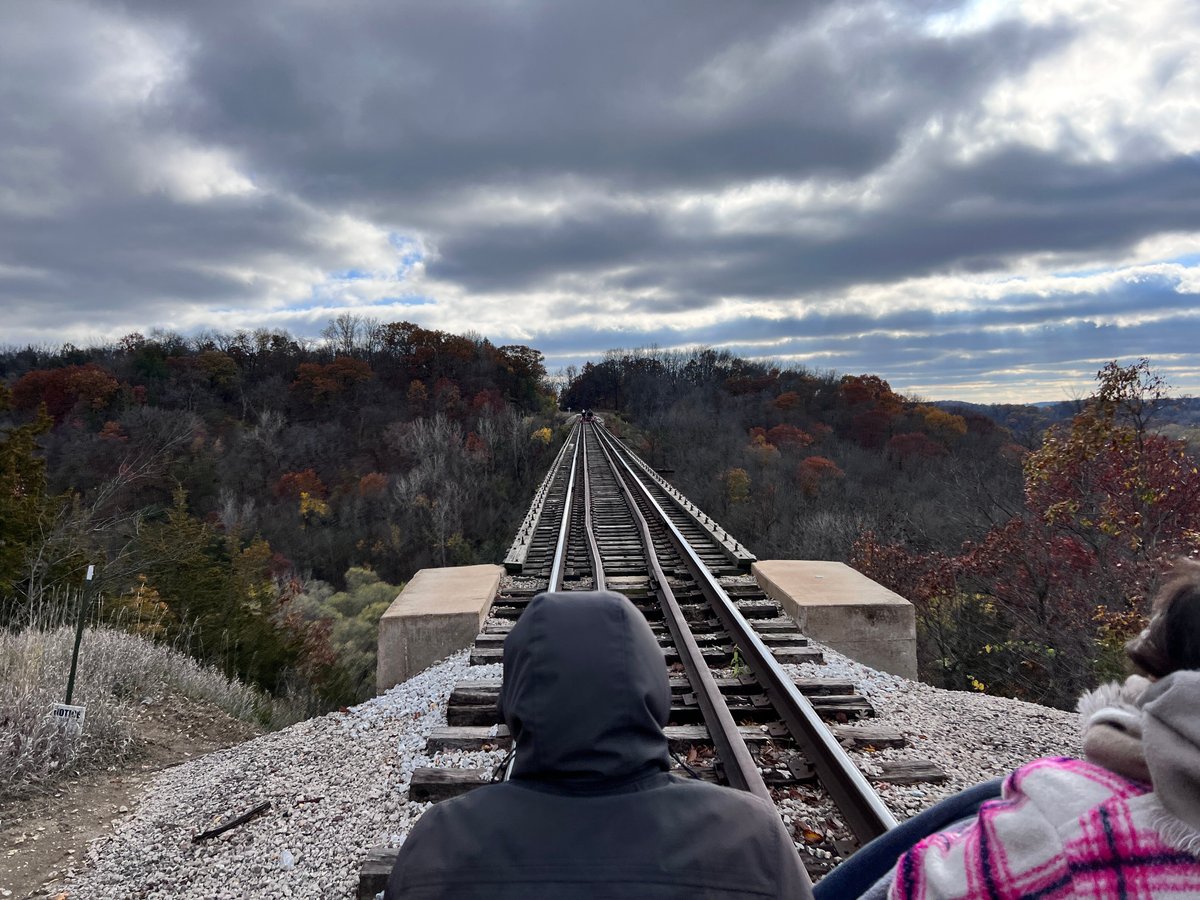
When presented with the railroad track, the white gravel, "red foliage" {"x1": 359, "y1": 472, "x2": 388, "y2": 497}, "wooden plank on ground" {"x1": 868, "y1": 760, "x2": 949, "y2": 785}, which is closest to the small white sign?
the white gravel

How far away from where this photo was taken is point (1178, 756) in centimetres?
100

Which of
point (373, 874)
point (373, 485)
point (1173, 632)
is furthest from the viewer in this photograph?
point (373, 485)

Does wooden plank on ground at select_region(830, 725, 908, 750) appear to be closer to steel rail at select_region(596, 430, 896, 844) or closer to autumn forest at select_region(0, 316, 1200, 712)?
steel rail at select_region(596, 430, 896, 844)

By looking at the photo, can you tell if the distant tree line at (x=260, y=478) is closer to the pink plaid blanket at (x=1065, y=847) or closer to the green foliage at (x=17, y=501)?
the green foliage at (x=17, y=501)

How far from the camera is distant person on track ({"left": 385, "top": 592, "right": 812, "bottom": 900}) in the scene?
4.50 feet

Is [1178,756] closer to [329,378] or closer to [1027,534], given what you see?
[1027,534]

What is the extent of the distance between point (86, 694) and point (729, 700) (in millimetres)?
4919

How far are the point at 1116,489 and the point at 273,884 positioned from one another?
1285cm

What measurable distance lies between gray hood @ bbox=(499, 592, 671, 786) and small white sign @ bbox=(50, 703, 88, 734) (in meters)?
5.04

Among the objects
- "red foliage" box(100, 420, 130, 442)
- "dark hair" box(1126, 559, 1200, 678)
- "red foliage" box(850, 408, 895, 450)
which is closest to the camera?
"dark hair" box(1126, 559, 1200, 678)

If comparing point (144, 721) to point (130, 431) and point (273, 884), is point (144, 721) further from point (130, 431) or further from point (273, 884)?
point (130, 431)

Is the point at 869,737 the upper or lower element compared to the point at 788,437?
lower

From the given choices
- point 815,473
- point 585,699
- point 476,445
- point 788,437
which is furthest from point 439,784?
point 788,437

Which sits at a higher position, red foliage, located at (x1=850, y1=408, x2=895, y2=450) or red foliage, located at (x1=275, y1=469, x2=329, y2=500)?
red foliage, located at (x1=850, y1=408, x2=895, y2=450)
